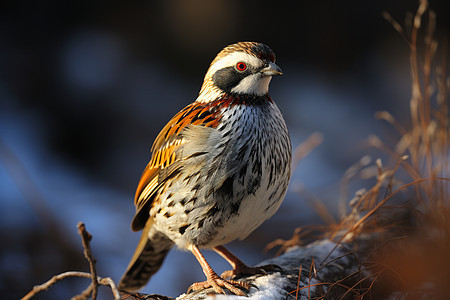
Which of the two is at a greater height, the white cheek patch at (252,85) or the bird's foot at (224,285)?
the white cheek patch at (252,85)

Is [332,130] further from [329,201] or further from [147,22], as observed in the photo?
[147,22]

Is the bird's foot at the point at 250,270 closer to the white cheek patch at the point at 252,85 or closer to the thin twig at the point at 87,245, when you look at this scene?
the white cheek patch at the point at 252,85

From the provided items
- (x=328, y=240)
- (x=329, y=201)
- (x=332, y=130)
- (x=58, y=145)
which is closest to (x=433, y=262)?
(x=328, y=240)

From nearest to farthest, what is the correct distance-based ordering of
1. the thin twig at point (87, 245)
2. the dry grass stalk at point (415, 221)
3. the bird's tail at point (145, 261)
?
the thin twig at point (87, 245)
the dry grass stalk at point (415, 221)
the bird's tail at point (145, 261)

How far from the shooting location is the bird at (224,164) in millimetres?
2332

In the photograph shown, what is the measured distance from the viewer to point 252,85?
8.26ft

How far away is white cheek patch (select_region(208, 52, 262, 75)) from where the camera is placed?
2.49m

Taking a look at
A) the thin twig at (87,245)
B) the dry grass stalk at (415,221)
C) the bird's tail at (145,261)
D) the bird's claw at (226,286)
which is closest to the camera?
the thin twig at (87,245)

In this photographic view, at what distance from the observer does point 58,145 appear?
623 centimetres

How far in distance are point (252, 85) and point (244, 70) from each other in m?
0.09

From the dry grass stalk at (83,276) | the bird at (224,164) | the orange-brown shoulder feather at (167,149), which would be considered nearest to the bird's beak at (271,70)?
the bird at (224,164)

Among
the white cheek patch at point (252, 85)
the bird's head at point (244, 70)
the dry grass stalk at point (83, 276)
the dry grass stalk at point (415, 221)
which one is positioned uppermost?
the bird's head at point (244, 70)

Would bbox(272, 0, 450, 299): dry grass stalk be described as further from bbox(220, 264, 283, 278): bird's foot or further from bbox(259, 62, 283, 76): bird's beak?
bbox(259, 62, 283, 76): bird's beak

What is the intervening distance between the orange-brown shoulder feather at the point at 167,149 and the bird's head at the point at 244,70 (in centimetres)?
13
